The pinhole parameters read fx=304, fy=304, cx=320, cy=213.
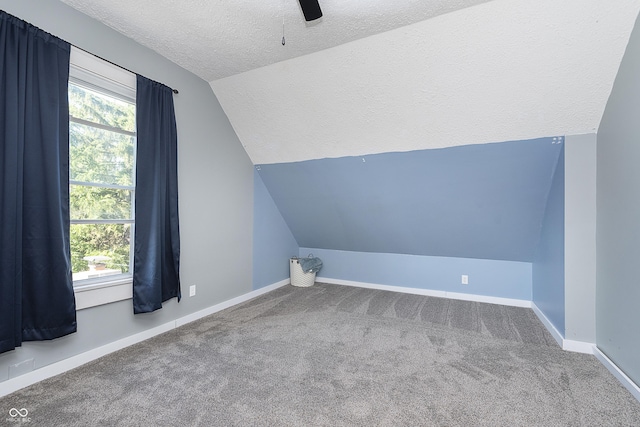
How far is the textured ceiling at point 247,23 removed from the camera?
2.02 m

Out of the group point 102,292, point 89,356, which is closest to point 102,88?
point 102,292

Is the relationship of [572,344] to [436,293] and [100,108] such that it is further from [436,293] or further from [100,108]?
[100,108]

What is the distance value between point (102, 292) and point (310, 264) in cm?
273

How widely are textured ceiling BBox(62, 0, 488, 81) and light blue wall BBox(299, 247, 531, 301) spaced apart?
2922 millimetres

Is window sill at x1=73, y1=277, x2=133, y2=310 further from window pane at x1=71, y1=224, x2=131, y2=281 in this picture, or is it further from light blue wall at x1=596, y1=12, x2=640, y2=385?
light blue wall at x1=596, y1=12, x2=640, y2=385

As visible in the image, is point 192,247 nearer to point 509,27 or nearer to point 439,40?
point 439,40

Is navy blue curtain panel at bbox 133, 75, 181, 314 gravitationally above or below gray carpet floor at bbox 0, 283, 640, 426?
above

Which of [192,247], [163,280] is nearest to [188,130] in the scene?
[192,247]

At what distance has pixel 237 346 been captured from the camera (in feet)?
8.24

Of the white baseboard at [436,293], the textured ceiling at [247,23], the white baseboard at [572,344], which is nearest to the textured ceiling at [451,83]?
the textured ceiling at [247,23]

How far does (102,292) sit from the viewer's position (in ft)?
7.56

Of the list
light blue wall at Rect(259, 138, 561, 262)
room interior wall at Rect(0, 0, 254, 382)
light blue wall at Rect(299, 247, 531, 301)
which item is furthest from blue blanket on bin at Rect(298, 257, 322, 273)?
room interior wall at Rect(0, 0, 254, 382)

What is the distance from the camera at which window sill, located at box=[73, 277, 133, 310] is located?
218cm

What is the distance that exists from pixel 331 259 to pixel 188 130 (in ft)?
9.23
